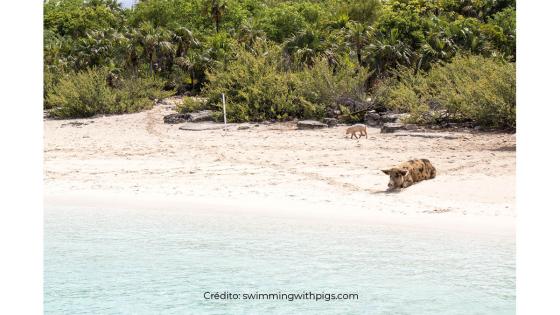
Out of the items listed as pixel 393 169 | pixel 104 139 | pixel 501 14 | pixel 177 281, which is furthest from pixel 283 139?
pixel 501 14

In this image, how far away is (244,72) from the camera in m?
24.9

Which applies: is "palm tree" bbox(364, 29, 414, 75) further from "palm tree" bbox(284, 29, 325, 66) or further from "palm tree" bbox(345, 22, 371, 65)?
"palm tree" bbox(284, 29, 325, 66)

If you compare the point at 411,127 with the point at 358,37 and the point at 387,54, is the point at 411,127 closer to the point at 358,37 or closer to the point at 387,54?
the point at 387,54

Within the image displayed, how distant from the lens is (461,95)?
2034 cm

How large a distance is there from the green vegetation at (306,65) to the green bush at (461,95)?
0.11 feet

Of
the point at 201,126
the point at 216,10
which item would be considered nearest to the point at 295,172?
the point at 201,126

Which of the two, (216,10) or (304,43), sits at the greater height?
(216,10)

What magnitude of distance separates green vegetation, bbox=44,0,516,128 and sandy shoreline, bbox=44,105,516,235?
1.85 metres

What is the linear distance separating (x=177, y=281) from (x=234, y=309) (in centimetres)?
108

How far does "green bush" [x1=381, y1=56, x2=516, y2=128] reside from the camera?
19234 mm

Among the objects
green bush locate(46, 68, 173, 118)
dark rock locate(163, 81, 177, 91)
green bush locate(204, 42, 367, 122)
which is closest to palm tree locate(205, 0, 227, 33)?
dark rock locate(163, 81, 177, 91)

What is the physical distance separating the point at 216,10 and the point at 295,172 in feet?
111

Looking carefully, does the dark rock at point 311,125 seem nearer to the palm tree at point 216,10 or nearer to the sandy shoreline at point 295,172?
the sandy shoreline at point 295,172
